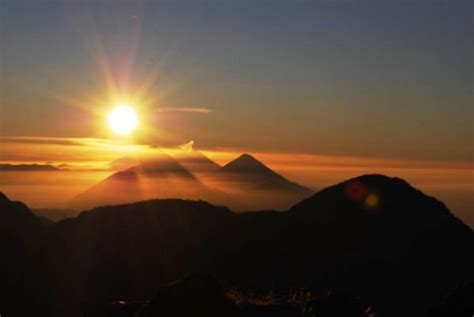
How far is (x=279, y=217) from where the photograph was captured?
94375mm

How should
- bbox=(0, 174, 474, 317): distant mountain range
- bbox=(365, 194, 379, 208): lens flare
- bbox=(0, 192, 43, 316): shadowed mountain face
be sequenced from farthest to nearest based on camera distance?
bbox=(365, 194, 379, 208): lens flare < bbox=(0, 192, 43, 316): shadowed mountain face < bbox=(0, 174, 474, 317): distant mountain range

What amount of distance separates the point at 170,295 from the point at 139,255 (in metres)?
71.2

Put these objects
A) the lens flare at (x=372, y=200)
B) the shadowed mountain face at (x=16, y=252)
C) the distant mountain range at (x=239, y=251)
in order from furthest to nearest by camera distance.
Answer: the lens flare at (x=372, y=200) → the shadowed mountain face at (x=16, y=252) → the distant mountain range at (x=239, y=251)

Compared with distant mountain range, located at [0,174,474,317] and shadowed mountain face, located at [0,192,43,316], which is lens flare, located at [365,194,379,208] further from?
shadowed mountain face, located at [0,192,43,316]

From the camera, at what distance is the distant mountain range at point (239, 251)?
248 feet

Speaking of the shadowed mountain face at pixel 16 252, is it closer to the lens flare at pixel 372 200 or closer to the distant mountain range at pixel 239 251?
the distant mountain range at pixel 239 251

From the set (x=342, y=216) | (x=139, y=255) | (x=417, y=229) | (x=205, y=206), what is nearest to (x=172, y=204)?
(x=205, y=206)

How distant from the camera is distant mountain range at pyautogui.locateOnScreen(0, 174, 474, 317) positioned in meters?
75.5

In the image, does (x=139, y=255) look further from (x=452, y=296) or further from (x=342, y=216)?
(x=452, y=296)

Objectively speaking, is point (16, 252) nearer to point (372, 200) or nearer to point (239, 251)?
point (239, 251)

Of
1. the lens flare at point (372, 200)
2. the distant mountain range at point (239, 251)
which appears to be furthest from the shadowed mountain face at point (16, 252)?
the lens flare at point (372, 200)

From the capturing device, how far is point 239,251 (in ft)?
275

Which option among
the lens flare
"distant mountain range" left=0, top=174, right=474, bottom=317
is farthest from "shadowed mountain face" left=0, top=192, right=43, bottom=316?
the lens flare

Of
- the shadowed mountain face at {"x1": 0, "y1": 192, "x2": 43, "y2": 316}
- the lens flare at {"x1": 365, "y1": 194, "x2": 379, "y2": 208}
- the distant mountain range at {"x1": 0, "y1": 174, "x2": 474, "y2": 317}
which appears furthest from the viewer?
the lens flare at {"x1": 365, "y1": 194, "x2": 379, "y2": 208}
